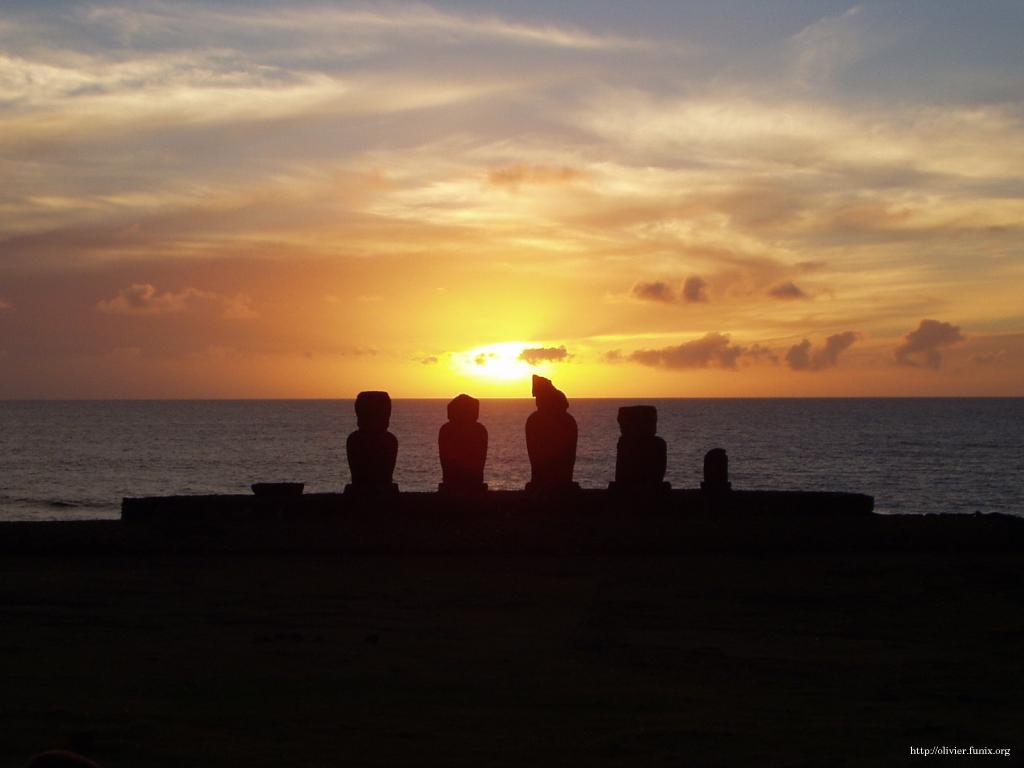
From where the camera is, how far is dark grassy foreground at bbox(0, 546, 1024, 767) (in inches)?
249

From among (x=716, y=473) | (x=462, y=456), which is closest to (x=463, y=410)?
(x=462, y=456)

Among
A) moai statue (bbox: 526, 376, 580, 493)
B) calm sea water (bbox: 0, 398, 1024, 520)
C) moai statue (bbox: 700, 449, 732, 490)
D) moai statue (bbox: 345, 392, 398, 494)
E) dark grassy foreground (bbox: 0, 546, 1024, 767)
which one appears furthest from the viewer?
calm sea water (bbox: 0, 398, 1024, 520)

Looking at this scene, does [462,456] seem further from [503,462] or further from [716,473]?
[503,462]

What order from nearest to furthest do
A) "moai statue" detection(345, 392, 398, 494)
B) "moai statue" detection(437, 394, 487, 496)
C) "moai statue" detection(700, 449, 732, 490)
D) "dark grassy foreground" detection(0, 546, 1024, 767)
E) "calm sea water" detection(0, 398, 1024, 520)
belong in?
1. "dark grassy foreground" detection(0, 546, 1024, 767)
2. "moai statue" detection(345, 392, 398, 494)
3. "moai statue" detection(437, 394, 487, 496)
4. "moai statue" detection(700, 449, 732, 490)
5. "calm sea water" detection(0, 398, 1024, 520)

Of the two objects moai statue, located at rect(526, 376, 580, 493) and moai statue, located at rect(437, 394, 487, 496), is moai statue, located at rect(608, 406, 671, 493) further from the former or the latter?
moai statue, located at rect(437, 394, 487, 496)

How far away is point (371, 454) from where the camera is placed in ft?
61.2

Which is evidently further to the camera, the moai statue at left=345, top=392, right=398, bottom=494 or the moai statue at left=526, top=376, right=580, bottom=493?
the moai statue at left=526, top=376, right=580, bottom=493

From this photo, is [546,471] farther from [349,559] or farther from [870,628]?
[870,628]

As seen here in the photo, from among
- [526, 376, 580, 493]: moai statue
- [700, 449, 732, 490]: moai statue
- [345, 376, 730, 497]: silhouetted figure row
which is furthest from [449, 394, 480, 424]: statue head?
[700, 449, 732, 490]: moai statue

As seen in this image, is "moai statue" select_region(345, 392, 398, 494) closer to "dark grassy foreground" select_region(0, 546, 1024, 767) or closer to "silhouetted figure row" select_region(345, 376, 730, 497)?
"silhouetted figure row" select_region(345, 376, 730, 497)

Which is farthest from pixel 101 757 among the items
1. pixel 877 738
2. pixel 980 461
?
pixel 980 461

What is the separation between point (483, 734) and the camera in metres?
6.49

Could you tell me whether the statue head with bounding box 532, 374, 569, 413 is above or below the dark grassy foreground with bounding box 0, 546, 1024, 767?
above

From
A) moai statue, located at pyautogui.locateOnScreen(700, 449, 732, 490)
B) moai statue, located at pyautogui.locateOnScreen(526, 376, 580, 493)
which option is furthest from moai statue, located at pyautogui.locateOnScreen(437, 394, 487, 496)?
moai statue, located at pyautogui.locateOnScreen(700, 449, 732, 490)
